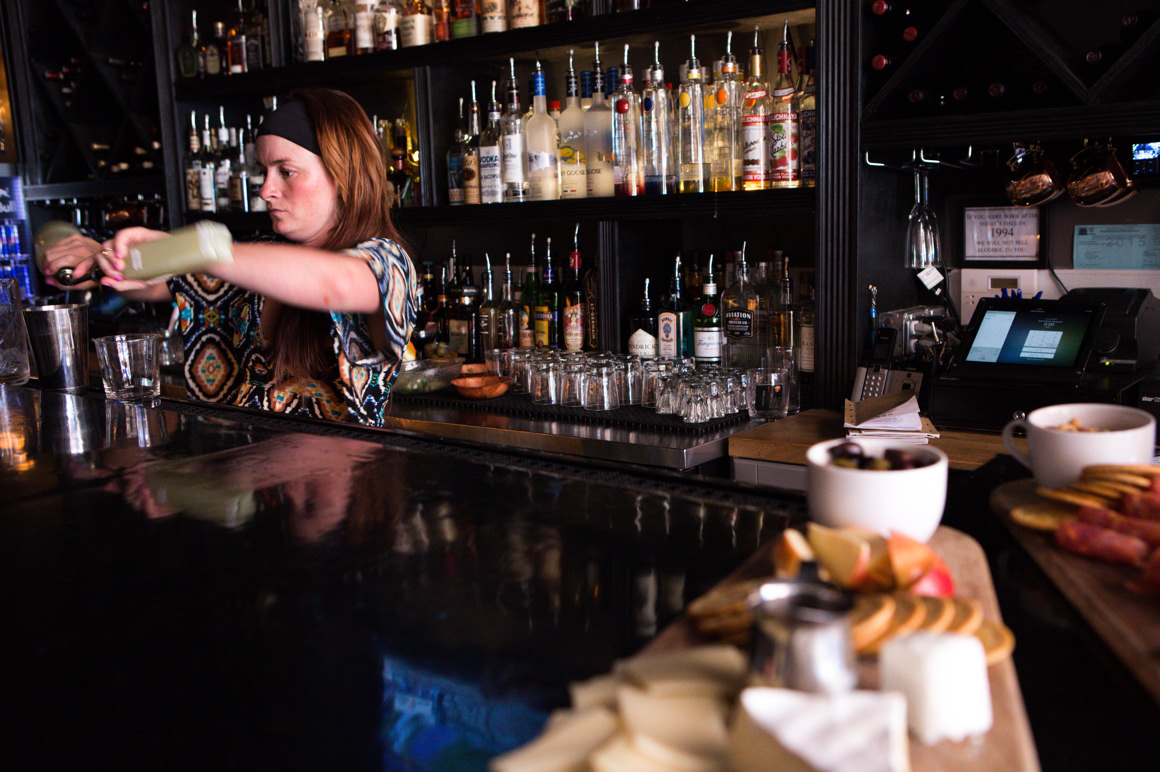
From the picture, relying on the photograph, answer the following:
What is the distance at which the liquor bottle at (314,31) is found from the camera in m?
3.21

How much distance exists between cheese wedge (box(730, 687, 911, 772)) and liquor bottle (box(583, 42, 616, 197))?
230 centimetres

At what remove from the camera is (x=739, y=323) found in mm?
2580

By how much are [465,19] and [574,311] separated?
0.91 meters

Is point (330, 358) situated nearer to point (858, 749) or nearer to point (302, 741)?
point (302, 741)

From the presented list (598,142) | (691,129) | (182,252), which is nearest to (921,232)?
(691,129)

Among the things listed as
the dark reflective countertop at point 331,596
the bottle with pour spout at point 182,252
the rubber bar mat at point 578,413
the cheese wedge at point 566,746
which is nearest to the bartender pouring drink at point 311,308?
the bottle with pour spout at point 182,252

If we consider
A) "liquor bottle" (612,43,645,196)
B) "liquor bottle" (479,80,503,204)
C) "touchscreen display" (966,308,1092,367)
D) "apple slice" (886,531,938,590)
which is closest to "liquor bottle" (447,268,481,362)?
"liquor bottle" (479,80,503,204)

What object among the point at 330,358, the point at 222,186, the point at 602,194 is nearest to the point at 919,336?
the point at 602,194

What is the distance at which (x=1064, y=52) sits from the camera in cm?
203

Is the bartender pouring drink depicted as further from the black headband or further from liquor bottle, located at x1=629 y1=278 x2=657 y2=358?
liquor bottle, located at x1=629 y1=278 x2=657 y2=358

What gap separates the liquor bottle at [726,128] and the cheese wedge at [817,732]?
2.15 meters

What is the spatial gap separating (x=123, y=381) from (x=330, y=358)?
0.46 m

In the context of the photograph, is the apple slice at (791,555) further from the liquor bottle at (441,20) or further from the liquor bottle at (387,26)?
the liquor bottle at (387,26)

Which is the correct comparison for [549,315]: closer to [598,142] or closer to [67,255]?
[598,142]
